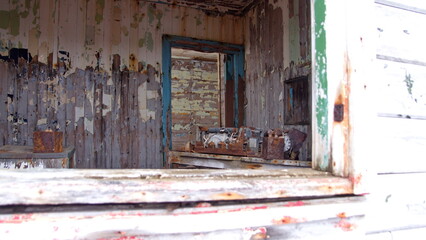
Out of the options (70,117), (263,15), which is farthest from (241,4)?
(70,117)

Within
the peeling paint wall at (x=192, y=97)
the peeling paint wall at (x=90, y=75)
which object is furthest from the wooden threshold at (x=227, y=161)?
the peeling paint wall at (x=192, y=97)

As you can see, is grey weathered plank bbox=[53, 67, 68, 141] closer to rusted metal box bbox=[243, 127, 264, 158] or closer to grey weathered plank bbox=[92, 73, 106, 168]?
grey weathered plank bbox=[92, 73, 106, 168]

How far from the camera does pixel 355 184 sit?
3.93 ft

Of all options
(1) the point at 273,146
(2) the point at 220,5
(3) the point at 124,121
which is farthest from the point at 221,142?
(2) the point at 220,5

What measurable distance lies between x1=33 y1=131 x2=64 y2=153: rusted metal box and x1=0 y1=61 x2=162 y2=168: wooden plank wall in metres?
1.83

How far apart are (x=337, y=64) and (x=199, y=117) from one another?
301 inches

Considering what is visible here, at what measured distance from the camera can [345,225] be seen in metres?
1.18

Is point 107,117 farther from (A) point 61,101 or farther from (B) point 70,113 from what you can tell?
(A) point 61,101

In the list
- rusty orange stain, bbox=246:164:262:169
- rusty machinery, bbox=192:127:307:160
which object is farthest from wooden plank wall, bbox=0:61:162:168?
rusty orange stain, bbox=246:164:262:169

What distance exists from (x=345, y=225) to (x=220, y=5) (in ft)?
14.8

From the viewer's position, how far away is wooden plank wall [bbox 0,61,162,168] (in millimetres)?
4082

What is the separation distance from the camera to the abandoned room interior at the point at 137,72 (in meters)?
3.92

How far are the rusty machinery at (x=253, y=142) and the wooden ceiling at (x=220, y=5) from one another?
2419 mm

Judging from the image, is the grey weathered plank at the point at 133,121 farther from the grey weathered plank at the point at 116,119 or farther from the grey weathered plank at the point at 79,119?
the grey weathered plank at the point at 79,119
